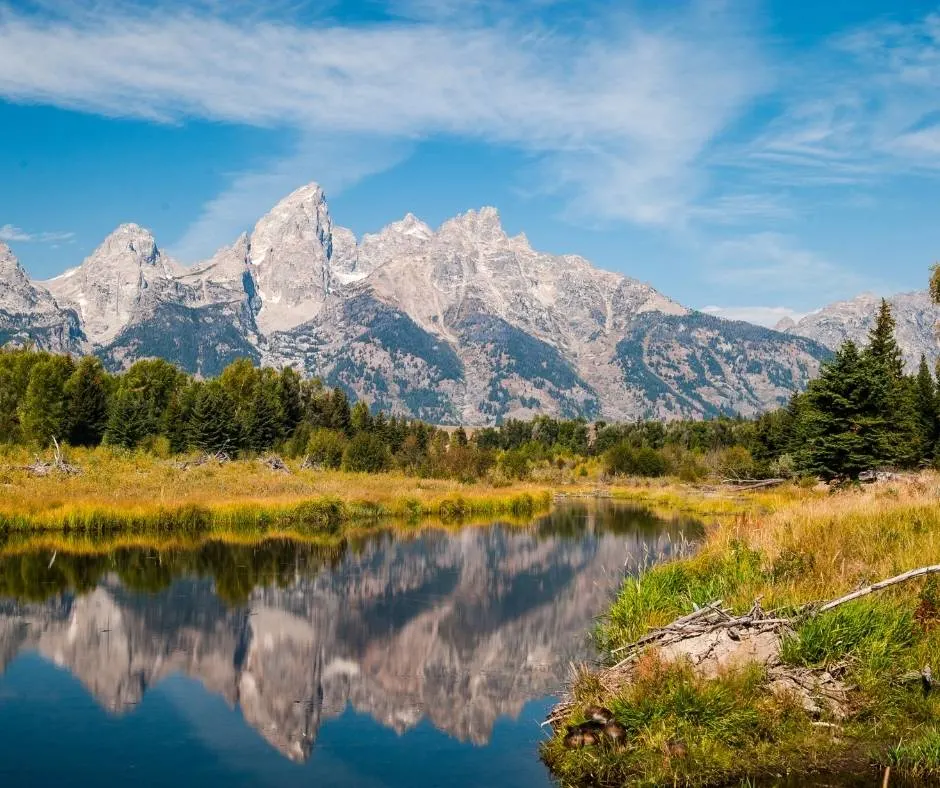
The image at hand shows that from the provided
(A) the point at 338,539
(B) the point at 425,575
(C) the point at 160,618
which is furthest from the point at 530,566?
(C) the point at 160,618

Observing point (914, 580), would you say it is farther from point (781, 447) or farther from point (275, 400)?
point (275, 400)

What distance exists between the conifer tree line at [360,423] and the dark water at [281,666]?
804 inches

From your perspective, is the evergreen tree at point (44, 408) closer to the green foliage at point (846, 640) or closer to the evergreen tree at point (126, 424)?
the evergreen tree at point (126, 424)

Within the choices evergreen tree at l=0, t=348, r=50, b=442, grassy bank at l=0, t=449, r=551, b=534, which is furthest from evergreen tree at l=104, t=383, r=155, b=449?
grassy bank at l=0, t=449, r=551, b=534

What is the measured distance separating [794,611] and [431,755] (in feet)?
23.0

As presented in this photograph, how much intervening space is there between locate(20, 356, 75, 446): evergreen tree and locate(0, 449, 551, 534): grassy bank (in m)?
19.9

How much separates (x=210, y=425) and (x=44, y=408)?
17988 mm

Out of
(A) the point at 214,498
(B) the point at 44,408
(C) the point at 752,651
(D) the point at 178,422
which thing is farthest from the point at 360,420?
(C) the point at 752,651

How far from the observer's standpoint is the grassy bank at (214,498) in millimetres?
44031

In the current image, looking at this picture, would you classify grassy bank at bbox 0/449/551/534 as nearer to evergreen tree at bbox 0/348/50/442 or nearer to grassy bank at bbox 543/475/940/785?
evergreen tree at bbox 0/348/50/442

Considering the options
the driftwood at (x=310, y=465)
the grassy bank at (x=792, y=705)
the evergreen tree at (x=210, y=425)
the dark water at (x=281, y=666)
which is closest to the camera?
the grassy bank at (x=792, y=705)

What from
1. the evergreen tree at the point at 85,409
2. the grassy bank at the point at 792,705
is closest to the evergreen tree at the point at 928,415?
the grassy bank at the point at 792,705

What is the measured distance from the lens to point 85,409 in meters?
98.0

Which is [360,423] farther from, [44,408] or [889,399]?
[889,399]
